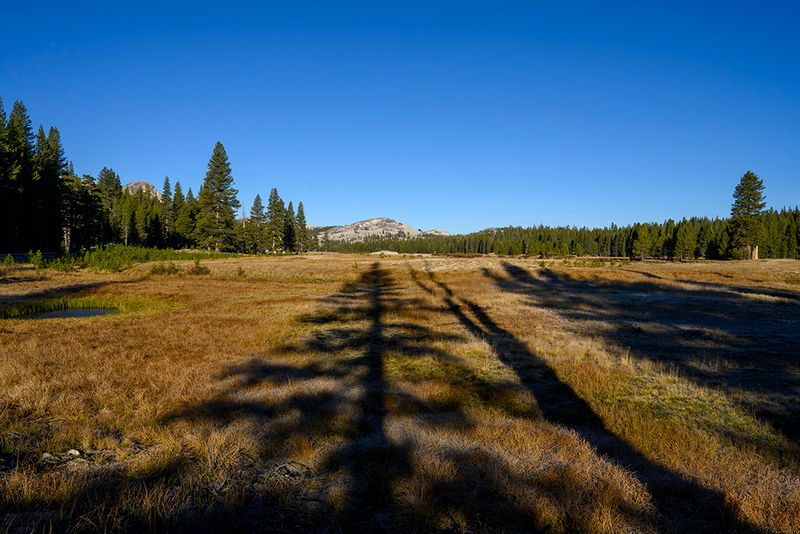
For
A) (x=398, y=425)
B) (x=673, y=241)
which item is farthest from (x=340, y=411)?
(x=673, y=241)

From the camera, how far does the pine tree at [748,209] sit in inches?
2736

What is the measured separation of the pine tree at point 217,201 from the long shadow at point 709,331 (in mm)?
54824

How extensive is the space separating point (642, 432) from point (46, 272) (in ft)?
149

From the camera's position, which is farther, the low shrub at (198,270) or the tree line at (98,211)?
the tree line at (98,211)

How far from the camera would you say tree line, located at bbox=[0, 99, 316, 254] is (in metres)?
53.0

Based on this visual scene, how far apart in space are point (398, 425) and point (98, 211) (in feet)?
272

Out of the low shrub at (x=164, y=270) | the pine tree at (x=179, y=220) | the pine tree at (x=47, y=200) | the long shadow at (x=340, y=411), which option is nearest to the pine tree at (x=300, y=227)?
the pine tree at (x=179, y=220)

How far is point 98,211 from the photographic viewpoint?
6969cm

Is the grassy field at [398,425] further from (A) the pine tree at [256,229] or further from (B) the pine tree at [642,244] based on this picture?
(B) the pine tree at [642,244]

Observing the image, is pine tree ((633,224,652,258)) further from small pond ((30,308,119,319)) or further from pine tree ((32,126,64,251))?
pine tree ((32,126,64,251))

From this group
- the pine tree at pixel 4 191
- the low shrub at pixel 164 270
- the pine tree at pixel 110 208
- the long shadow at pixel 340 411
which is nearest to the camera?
the long shadow at pixel 340 411

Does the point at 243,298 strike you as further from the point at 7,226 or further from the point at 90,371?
the point at 7,226

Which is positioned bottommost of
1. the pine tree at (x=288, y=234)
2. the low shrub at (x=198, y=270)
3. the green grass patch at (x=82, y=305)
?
the green grass patch at (x=82, y=305)

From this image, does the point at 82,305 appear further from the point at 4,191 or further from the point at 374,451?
the point at 4,191
